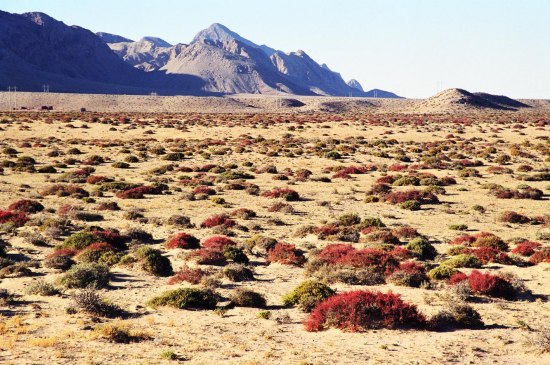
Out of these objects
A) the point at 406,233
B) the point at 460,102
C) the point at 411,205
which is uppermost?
the point at 460,102

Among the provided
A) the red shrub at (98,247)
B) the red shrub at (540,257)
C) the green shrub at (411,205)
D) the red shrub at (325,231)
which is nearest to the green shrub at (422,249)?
the red shrub at (540,257)

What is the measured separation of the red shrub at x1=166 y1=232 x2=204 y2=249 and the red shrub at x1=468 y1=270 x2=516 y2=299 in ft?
32.8

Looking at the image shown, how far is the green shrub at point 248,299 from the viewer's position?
1480cm

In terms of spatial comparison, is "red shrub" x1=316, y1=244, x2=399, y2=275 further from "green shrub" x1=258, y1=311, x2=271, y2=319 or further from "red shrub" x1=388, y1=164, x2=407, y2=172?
"red shrub" x1=388, y1=164, x2=407, y2=172

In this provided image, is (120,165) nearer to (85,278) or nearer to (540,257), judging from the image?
(85,278)

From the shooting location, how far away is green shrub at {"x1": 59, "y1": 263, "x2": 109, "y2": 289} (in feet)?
52.3

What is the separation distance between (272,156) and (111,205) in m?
25.5

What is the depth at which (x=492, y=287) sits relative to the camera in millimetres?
15617

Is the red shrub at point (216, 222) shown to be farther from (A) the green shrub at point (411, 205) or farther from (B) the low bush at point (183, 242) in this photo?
(A) the green shrub at point (411, 205)

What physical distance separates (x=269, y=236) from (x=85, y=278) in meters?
8.73

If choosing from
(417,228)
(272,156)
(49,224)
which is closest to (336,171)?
(272,156)

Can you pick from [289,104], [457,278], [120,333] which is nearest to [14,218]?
[120,333]

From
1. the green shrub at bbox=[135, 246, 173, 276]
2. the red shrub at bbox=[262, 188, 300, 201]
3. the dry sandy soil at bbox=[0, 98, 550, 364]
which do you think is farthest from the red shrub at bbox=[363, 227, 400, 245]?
the red shrub at bbox=[262, 188, 300, 201]

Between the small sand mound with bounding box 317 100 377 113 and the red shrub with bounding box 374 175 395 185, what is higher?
the small sand mound with bounding box 317 100 377 113
